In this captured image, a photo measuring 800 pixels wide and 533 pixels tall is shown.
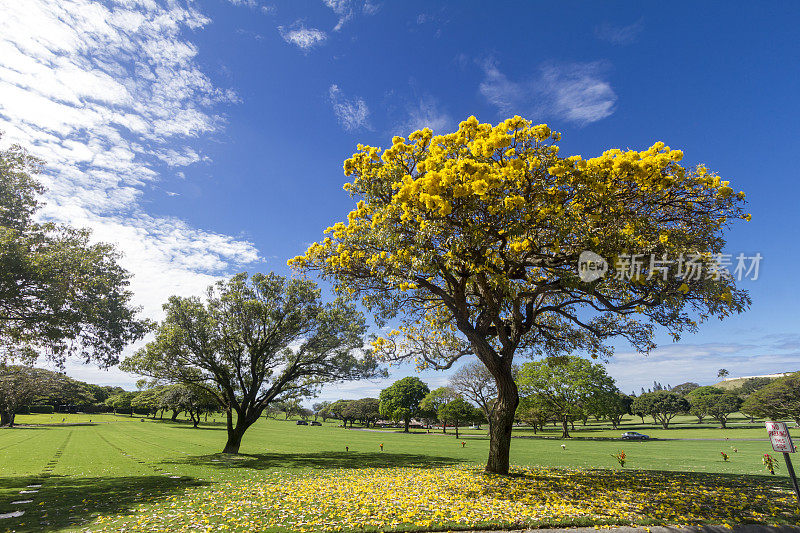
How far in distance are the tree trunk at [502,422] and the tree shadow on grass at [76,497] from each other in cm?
1189

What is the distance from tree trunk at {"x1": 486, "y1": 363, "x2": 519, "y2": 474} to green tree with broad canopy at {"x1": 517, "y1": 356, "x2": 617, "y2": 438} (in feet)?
155

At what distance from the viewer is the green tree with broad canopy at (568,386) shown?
56500mm

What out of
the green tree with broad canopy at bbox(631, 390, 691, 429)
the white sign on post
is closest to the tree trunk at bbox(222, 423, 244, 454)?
the white sign on post

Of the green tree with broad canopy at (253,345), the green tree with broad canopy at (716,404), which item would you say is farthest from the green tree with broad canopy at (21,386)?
the green tree with broad canopy at (716,404)

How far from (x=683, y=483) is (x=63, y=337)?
82.5 ft

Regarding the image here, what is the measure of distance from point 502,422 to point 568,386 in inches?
2052

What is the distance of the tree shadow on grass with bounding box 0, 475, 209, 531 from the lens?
9.18m

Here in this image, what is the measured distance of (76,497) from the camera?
12.1 m

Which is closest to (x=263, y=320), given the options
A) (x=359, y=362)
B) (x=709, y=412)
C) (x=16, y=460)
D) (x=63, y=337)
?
(x=359, y=362)

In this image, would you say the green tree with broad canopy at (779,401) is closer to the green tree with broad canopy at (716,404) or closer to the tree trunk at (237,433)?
the green tree with broad canopy at (716,404)

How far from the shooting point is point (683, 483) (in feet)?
41.5

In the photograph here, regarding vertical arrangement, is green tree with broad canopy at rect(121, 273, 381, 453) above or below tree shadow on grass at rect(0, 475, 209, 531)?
above

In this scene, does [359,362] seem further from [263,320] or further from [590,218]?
[590,218]

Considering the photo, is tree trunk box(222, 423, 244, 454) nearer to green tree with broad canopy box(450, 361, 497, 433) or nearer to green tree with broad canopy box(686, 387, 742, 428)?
green tree with broad canopy box(450, 361, 497, 433)
